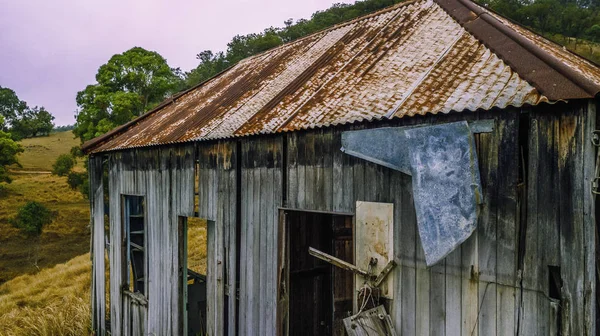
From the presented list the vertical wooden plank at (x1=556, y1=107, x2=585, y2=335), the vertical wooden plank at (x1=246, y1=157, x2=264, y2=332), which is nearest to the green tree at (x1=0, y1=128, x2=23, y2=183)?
the vertical wooden plank at (x1=246, y1=157, x2=264, y2=332)

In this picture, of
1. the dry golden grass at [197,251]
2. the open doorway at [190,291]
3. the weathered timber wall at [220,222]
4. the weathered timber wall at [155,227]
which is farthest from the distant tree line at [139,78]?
the weathered timber wall at [220,222]

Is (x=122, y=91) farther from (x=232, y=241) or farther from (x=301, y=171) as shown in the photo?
(x=301, y=171)

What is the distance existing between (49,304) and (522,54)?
1189 cm

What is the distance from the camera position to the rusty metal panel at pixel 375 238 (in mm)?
3709

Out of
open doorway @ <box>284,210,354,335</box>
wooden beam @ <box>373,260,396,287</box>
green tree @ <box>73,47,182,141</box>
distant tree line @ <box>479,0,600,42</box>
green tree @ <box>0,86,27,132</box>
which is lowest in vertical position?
open doorway @ <box>284,210,354,335</box>

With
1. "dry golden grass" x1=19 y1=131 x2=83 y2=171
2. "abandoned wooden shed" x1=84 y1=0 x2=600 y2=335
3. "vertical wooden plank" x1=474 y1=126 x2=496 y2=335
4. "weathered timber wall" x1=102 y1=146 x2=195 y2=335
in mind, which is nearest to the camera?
"abandoned wooden shed" x1=84 y1=0 x2=600 y2=335

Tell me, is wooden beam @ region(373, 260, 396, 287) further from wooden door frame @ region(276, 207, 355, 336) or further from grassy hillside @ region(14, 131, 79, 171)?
grassy hillside @ region(14, 131, 79, 171)

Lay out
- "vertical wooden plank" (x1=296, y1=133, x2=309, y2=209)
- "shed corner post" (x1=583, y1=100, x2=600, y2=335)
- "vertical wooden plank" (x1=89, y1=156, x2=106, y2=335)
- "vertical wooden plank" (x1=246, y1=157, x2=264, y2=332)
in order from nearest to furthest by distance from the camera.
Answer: "shed corner post" (x1=583, y1=100, x2=600, y2=335)
"vertical wooden plank" (x1=296, y1=133, x2=309, y2=209)
"vertical wooden plank" (x1=246, y1=157, x2=264, y2=332)
"vertical wooden plank" (x1=89, y1=156, x2=106, y2=335)

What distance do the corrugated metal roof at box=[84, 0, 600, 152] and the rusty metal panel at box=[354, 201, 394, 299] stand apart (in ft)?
2.77

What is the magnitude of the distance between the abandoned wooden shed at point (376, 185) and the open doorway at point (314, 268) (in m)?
0.03

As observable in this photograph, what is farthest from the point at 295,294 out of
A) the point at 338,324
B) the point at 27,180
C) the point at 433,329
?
the point at 27,180

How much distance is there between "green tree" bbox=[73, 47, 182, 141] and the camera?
22.2m

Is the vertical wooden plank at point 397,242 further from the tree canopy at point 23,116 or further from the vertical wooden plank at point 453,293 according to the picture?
the tree canopy at point 23,116

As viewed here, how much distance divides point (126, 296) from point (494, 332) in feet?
22.8
